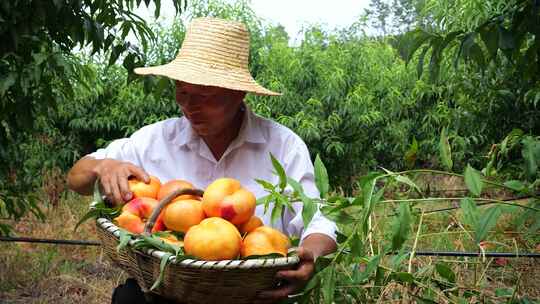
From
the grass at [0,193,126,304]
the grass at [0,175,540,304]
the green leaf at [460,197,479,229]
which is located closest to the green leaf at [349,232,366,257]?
the green leaf at [460,197,479,229]

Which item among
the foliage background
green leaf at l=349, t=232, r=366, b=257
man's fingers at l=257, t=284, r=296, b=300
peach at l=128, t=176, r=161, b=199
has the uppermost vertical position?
green leaf at l=349, t=232, r=366, b=257

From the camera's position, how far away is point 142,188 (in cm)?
148

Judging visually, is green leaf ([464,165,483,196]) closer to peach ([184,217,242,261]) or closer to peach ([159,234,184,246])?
peach ([184,217,242,261])

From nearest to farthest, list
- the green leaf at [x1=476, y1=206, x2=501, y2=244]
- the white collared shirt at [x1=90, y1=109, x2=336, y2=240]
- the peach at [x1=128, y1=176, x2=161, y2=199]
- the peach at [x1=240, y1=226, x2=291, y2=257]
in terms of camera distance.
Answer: the green leaf at [x1=476, y1=206, x2=501, y2=244]
the peach at [x1=240, y1=226, x2=291, y2=257]
the peach at [x1=128, y1=176, x2=161, y2=199]
the white collared shirt at [x1=90, y1=109, x2=336, y2=240]

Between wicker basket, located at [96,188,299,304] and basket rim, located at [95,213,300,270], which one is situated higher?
basket rim, located at [95,213,300,270]

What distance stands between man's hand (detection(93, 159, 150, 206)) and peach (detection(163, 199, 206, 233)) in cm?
17

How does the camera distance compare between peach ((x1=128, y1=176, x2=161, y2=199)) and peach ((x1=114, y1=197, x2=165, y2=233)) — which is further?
peach ((x1=128, y1=176, x2=161, y2=199))

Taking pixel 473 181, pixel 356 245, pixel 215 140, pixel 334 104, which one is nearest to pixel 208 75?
pixel 215 140

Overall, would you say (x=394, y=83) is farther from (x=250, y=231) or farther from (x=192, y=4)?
(x=250, y=231)

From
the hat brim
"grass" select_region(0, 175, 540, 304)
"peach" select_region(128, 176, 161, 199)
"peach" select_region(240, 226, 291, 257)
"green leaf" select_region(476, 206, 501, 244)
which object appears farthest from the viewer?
"grass" select_region(0, 175, 540, 304)

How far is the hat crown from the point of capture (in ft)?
5.74

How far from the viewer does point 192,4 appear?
5625 millimetres

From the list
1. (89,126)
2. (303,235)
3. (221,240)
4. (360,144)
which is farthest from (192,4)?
(221,240)

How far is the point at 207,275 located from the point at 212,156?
0.71 metres
